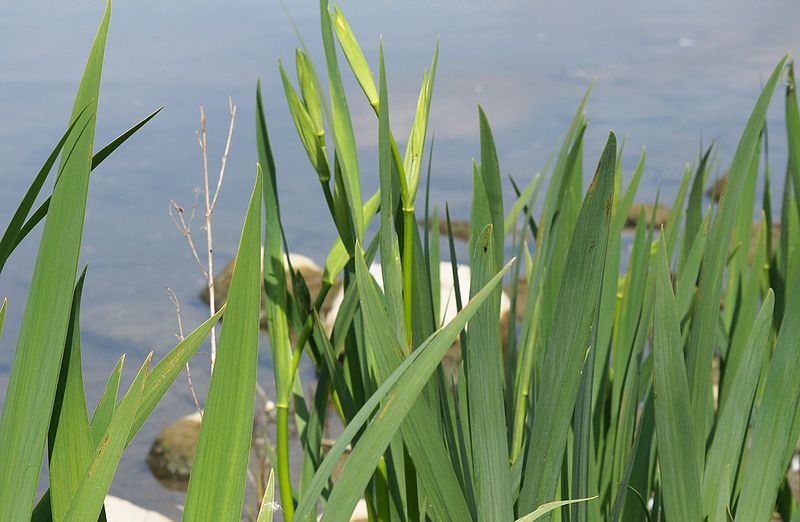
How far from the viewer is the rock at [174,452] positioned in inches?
93.5

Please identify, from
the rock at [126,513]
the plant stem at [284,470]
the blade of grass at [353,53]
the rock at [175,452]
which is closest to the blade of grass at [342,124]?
the blade of grass at [353,53]

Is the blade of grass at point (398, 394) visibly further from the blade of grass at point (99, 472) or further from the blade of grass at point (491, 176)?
the blade of grass at point (491, 176)

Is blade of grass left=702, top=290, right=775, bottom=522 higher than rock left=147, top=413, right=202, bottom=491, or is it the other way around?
blade of grass left=702, top=290, right=775, bottom=522

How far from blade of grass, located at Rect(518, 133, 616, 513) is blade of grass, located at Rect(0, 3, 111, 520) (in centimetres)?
19

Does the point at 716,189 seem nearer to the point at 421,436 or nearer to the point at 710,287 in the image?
the point at 710,287

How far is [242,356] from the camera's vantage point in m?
0.32

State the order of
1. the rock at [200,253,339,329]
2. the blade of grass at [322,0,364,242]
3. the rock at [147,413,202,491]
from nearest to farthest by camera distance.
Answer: the blade of grass at [322,0,364,242] → the rock at [147,413,202,491] → the rock at [200,253,339,329]

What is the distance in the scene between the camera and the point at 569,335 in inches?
13.9

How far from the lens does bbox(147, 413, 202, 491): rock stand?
93.5 inches

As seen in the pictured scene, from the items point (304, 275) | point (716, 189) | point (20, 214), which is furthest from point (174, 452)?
point (20, 214)

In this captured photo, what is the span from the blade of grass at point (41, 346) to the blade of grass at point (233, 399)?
69mm

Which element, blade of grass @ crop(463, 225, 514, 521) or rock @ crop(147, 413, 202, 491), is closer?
blade of grass @ crop(463, 225, 514, 521)

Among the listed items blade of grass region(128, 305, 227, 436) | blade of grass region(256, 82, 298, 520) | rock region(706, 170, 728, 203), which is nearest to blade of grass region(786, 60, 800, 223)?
rock region(706, 170, 728, 203)

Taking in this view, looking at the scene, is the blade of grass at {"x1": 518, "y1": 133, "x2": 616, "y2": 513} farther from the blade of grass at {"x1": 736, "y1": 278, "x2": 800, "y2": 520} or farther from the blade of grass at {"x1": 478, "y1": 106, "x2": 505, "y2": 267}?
the blade of grass at {"x1": 478, "y1": 106, "x2": 505, "y2": 267}
